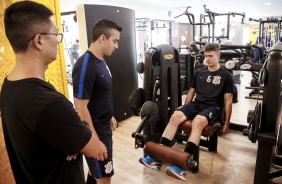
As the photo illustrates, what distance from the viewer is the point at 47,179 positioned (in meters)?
0.89

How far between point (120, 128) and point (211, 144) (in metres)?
1.58

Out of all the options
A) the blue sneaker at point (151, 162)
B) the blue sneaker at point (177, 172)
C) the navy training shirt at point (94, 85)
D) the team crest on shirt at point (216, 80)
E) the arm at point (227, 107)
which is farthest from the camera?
the team crest on shirt at point (216, 80)

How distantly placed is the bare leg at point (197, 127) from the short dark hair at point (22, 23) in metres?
1.83

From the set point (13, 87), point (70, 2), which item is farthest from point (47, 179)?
point (70, 2)

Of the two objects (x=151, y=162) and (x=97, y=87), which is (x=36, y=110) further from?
(x=151, y=162)

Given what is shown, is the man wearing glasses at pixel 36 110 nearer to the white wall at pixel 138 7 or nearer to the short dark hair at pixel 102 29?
the short dark hair at pixel 102 29

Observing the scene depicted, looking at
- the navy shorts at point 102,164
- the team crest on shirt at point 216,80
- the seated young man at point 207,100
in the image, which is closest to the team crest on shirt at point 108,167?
the navy shorts at point 102,164

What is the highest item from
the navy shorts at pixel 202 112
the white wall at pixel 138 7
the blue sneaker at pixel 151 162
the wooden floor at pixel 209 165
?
the white wall at pixel 138 7

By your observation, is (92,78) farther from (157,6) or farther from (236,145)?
(157,6)

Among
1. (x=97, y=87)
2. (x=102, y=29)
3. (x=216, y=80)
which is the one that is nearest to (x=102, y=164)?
(x=97, y=87)

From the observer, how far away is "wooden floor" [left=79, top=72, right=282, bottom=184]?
7.79 ft

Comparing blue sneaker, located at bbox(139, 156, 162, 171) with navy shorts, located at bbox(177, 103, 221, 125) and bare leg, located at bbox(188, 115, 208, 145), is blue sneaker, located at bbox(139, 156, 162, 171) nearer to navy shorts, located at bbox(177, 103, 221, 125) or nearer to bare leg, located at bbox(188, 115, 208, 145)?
bare leg, located at bbox(188, 115, 208, 145)

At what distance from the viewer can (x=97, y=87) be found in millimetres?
1630

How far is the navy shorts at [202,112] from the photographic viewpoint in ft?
8.03
